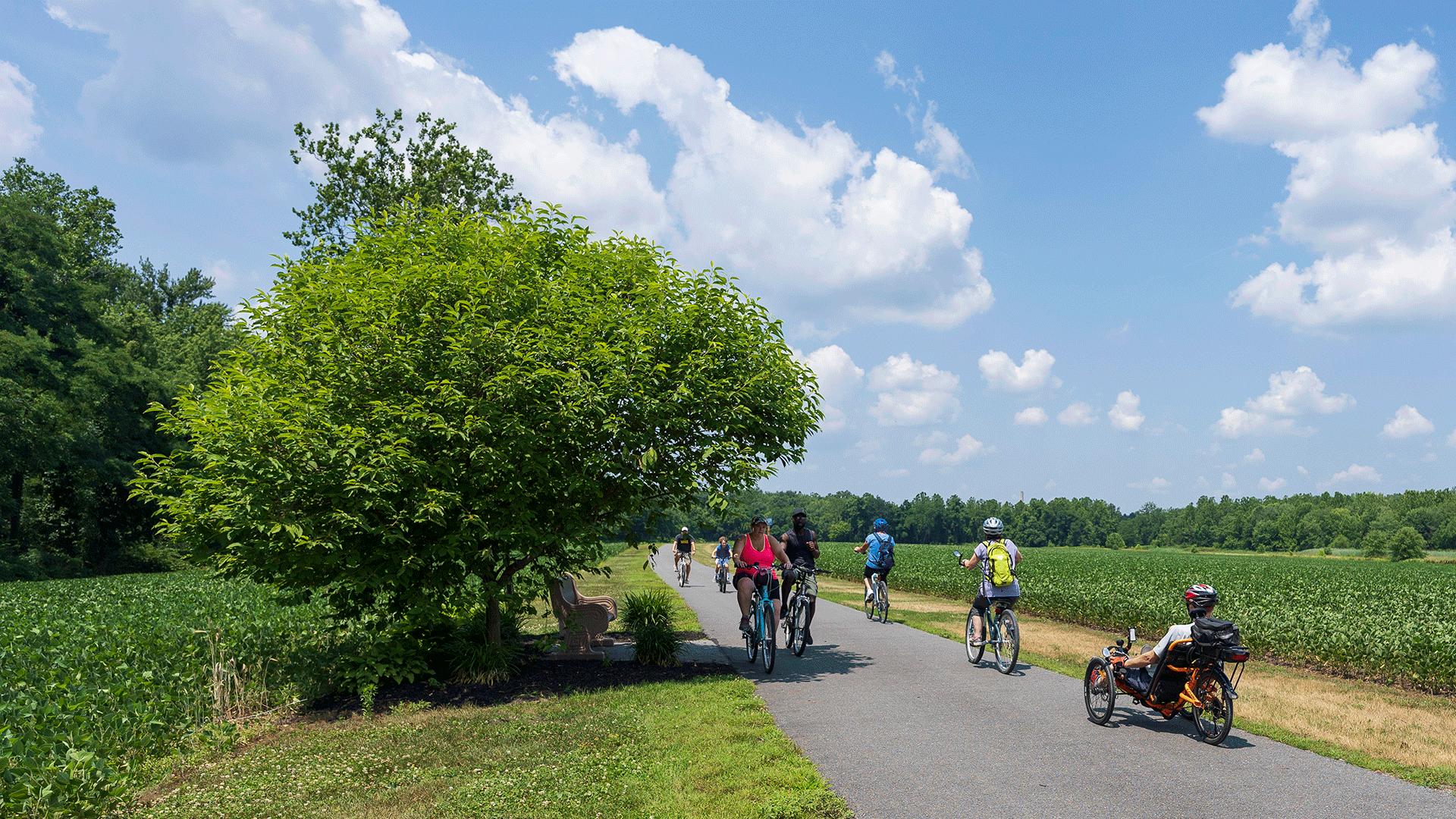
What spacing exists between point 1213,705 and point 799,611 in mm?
6117

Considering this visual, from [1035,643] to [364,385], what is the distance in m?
11.7

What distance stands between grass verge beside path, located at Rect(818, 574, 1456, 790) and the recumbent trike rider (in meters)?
0.77

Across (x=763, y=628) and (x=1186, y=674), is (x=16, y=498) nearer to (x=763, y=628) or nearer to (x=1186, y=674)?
(x=763, y=628)

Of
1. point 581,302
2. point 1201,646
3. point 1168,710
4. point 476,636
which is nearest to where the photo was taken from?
point 1201,646

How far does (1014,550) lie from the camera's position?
1105 cm

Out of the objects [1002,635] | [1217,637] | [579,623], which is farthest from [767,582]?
[1217,637]

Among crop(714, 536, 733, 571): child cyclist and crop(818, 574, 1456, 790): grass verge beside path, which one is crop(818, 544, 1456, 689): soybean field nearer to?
crop(818, 574, 1456, 790): grass verge beside path

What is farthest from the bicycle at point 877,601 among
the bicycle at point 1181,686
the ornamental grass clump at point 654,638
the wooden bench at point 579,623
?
→ the bicycle at point 1181,686

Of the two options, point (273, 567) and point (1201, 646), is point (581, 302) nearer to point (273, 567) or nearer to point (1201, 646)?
point (273, 567)

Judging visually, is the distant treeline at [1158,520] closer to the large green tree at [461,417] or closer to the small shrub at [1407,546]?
the small shrub at [1407,546]

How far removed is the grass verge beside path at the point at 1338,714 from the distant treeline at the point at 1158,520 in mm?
106133

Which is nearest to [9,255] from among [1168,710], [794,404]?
[794,404]

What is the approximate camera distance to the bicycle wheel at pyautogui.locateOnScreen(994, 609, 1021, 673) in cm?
1055

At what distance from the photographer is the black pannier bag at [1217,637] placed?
23.2 feet
